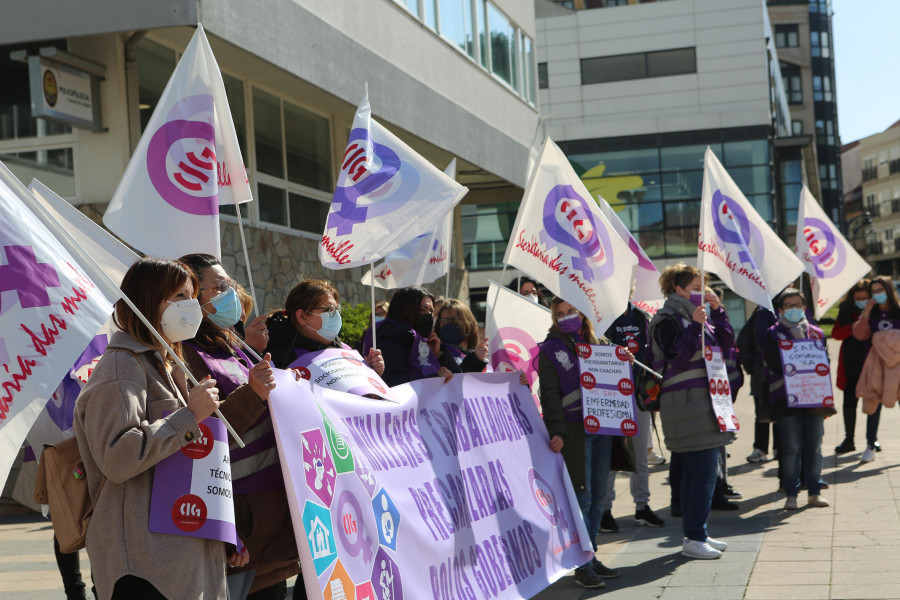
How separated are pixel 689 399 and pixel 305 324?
131 inches

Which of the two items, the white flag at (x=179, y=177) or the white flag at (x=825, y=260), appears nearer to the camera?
the white flag at (x=179, y=177)

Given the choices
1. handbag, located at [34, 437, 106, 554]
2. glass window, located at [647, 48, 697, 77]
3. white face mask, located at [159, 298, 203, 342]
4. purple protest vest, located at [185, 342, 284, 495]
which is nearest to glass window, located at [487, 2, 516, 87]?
purple protest vest, located at [185, 342, 284, 495]

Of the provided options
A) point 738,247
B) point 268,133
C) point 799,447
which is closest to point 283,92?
point 268,133

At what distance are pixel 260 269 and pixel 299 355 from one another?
27.2ft

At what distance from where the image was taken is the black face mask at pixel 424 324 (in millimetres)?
6734

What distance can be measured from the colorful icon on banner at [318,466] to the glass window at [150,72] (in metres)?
7.71

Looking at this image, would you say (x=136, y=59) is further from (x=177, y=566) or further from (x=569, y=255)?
(x=177, y=566)

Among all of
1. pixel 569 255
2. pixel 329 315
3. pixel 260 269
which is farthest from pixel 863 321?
pixel 329 315

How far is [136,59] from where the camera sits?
1123 cm

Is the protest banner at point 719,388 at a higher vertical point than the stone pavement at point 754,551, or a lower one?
higher

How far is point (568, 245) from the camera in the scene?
7.23 meters

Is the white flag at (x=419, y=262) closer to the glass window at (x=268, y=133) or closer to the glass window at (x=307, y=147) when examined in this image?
the glass window at (x=268, y=133)

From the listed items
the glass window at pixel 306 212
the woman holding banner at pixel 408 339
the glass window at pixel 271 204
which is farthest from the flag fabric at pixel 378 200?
the glass window at pixel 306 212

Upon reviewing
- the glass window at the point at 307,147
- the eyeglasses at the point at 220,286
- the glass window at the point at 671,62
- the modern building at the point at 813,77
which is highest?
the modern building at the point at 813,77
